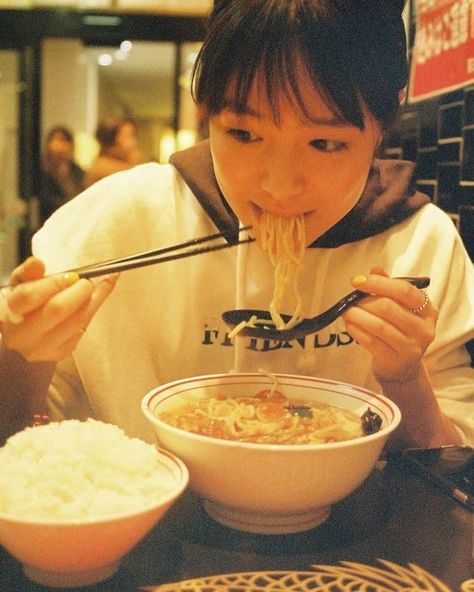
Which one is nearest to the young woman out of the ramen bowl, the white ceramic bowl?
the ramen bowl

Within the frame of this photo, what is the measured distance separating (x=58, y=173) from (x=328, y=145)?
6422 millimetres

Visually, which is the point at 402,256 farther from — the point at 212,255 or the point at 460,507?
the point at 460,507

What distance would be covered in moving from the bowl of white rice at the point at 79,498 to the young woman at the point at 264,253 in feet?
0.75

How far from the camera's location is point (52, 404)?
183 cm

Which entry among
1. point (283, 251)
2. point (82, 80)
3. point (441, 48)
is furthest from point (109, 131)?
point (283, 251)

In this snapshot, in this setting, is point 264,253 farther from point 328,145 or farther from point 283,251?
point 328,145

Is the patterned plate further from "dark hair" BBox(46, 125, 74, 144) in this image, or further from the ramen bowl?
"dark hair" BBox(46, 125, 74, 144)

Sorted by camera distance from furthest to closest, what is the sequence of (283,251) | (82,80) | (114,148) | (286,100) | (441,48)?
(82,80)
(114,148)
(441,48)
(283,251)
(286,100)

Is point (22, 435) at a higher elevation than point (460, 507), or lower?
higher

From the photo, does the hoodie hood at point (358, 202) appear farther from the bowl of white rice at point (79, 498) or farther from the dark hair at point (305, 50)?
the bowl of white rice at point (79, 498)

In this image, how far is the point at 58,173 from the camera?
741 cm

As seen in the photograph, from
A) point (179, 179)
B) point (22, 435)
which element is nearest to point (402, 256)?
point (179, 179)

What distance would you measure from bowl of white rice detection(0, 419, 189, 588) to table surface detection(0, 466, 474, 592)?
55mm

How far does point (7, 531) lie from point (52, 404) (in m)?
0.91
